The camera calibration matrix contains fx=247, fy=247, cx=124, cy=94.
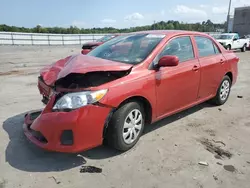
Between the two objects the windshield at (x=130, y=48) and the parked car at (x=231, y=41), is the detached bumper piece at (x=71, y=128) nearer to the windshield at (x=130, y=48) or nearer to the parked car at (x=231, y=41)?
the windshield at (x=130, y=48)

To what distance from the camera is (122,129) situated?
331 centimetres

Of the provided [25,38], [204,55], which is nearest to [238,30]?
[25,38]

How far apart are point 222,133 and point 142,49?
1951 millimetres

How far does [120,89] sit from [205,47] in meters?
2.55

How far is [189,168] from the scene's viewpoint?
3111mm

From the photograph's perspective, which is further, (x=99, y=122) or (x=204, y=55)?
(x=204, y=55)

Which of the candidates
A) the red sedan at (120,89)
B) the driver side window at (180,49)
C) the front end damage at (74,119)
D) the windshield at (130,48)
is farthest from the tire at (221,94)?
the front end damage at (74,119)

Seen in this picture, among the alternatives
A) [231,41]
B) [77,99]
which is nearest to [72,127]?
[77,99]

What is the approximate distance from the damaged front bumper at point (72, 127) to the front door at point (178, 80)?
1.08m

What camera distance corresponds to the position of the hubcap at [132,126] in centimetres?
342

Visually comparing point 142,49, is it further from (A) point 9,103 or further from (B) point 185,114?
(A) point 9,103

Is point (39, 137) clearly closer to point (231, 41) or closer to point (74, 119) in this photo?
point (74, 119)

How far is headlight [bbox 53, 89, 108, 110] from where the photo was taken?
2.98 m

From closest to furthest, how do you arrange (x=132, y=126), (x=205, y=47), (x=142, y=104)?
(x=132, y=126) < (x=142, y=104) < (x=205, y=47)
